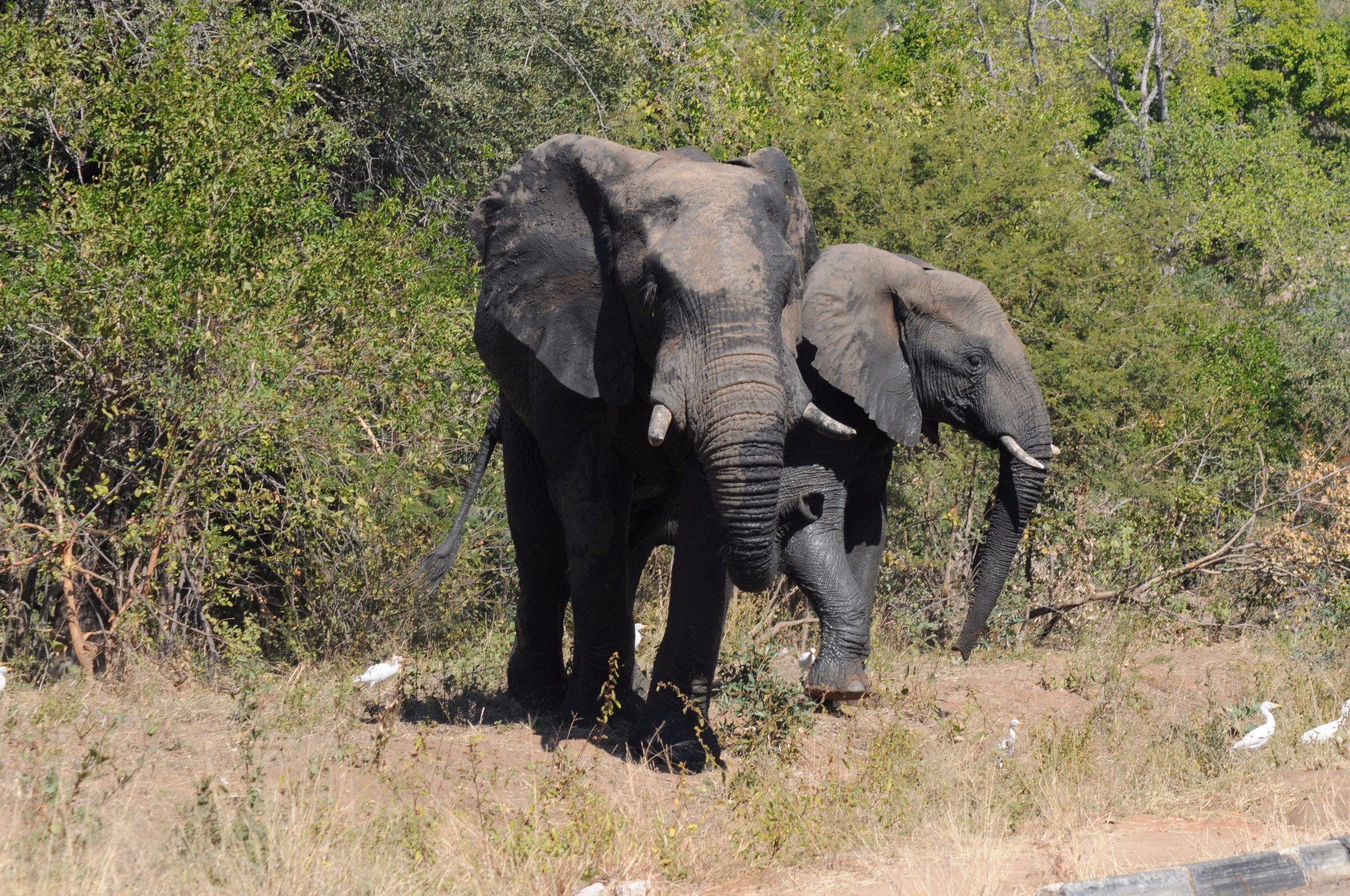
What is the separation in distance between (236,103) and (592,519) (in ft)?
15.2

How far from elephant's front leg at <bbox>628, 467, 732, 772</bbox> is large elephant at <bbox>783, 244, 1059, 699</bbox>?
1.98 metres

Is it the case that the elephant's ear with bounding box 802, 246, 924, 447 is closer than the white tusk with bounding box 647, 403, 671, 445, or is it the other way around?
the white tusk with bounding box 647, 403, 671, 445

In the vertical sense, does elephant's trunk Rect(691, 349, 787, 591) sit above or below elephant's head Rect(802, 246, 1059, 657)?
above

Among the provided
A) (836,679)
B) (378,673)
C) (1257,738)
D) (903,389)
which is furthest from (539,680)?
(1257,738)

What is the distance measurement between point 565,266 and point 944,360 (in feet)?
9.88

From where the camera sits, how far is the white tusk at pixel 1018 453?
9.03 m

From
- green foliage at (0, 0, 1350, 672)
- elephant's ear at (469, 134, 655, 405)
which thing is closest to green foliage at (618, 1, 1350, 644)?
green foliage at (0, 0, 1350, 672)

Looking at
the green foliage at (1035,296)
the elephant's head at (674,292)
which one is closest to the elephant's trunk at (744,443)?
the elephant's head at (674,292)

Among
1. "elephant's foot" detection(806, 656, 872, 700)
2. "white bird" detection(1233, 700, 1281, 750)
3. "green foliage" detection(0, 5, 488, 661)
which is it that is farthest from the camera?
"green foliage" detection(0, 5, 488, 661)

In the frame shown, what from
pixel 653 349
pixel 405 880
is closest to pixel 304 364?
pixel 653 349

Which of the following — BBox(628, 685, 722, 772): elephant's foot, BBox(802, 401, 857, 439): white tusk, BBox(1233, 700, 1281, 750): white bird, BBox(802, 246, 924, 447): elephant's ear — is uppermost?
BBox(802, 401, 857, 439): white tusk

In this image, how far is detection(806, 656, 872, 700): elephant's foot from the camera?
795 cm

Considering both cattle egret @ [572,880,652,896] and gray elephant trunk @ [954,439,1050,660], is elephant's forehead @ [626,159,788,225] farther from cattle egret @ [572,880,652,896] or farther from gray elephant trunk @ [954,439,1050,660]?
gray elephant trunk @ [954,439,1050,660]

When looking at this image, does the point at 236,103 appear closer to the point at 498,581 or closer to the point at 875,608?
the point at 498,581
